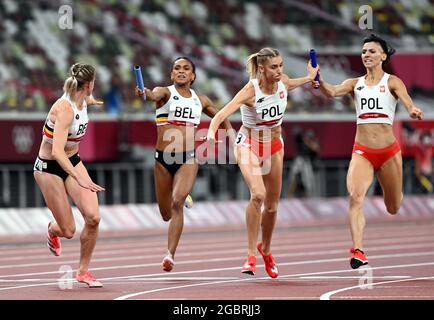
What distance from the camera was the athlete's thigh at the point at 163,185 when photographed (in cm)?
1426

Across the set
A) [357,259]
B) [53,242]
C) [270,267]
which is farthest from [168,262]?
[357,259]

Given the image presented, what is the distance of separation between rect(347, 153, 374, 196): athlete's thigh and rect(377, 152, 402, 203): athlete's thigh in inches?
5.6

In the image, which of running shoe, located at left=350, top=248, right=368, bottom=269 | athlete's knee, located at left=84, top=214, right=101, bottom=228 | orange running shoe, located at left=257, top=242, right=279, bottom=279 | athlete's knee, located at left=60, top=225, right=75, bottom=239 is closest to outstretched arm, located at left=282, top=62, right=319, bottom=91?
orange running shoe, located at left=257, top=242, right=279, bottom=279

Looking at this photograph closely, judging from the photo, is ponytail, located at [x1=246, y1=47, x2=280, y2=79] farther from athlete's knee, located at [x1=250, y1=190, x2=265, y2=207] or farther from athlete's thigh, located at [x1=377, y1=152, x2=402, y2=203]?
athlete's thigh, located at [x1=377, y1=152, x2=402, y2=203]

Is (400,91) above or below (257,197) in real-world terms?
above

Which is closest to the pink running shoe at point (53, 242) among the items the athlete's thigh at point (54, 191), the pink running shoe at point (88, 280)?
the athlete's thigh at point (54, 191)

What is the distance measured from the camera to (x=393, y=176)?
13.8m

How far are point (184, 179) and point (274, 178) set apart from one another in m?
0.99

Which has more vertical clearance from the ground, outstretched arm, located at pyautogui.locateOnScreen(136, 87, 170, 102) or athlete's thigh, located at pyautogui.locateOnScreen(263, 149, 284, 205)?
outstretched arm, located at pyautogui.locateOnScreen(136, 87, 170, 102)

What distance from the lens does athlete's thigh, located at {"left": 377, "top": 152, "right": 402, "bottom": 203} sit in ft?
45.1

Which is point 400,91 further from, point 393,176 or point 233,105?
point 233,105

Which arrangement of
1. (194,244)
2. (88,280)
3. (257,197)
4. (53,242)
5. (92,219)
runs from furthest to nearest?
(194,244), (53,242), (257,197), (88,280), (92,219)

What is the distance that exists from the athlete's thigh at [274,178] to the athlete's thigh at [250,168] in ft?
0.43

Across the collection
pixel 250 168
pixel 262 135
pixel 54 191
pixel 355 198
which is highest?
pixel 262 135
